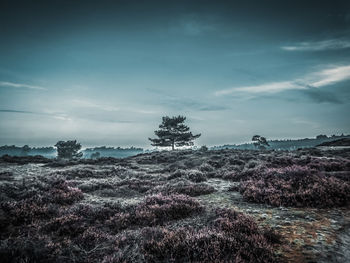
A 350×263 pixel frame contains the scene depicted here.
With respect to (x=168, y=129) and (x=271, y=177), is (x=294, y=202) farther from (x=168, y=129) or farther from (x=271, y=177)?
(x=168, y=129)

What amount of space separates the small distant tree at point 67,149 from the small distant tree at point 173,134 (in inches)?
1296

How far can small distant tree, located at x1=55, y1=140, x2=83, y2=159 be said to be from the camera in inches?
2803

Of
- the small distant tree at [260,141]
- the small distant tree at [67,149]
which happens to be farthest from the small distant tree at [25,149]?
the small distant tree at [260,141]

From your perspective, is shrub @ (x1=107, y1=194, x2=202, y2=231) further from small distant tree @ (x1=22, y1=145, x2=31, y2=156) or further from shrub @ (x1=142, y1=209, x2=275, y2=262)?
small distant tree @ (x1=22, y1=145, x2=31, y2=156)

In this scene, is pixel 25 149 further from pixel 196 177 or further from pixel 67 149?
pixel 196 177

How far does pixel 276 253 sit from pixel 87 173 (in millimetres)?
16264

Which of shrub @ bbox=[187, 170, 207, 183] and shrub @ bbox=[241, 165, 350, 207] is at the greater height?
shrub @ bbox=[241, 165, 350, 207]

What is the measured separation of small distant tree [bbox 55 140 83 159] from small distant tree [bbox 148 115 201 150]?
108ft

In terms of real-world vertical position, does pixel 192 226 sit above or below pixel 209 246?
below

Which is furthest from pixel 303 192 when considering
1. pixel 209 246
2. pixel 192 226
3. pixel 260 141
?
pixel 260 141

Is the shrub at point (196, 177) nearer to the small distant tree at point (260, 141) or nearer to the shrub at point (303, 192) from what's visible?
the shrub at point (303, 192)

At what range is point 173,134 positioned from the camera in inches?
2314

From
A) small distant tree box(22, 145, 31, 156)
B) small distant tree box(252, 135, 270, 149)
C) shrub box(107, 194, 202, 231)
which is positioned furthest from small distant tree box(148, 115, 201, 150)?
small distant tree box(22, 145, 31, 156)

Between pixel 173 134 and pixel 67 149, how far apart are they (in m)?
40.6
